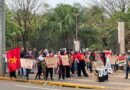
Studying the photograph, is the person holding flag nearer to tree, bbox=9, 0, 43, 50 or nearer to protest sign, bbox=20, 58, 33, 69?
protest sign, bbox=20, 58, 33, 69

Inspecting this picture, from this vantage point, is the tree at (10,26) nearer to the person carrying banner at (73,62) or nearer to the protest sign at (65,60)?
the person carrying banner at (73,62)

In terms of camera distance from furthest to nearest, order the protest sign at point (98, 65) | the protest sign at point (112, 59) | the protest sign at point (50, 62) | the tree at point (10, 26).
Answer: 1. the tree at point (10, 26)
2. the protest sign at point (112, 59)
3. the protest sign at point (50, 62)
4. the protest sign at point (98, 65)

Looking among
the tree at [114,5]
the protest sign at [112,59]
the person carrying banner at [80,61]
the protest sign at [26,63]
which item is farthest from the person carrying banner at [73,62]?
the tree at [114,5]

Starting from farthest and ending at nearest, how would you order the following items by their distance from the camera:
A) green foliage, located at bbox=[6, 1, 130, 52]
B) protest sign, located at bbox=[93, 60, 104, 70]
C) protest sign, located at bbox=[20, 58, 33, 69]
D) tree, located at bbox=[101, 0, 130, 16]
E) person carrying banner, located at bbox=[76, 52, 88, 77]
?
tree, located at bbox=[101, 0, 130, 16] < green foliage, located at bbox=[6, 1, 130, 52] < person carrying banner, located at bbox=[76, 52, 88, 77] < protest sign, located at bbox=[20, 58, 33, 69] < protest sign, located at bbox=[93, 60, 104, 70]

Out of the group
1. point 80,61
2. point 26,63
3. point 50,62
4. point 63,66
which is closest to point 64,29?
point 80,61

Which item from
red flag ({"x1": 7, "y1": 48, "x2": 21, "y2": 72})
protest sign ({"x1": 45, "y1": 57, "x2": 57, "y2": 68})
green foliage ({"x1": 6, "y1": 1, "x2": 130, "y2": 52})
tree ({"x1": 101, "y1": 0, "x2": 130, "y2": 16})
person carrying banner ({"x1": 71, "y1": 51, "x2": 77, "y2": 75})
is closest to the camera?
protest sign ({"x1": 45, "y1": 57, "x2": 57, "y2": 68})

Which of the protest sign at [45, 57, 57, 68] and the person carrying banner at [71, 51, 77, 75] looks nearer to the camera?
the protest sign at [45, 57, 57, 68]

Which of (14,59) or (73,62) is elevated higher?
(14,59)

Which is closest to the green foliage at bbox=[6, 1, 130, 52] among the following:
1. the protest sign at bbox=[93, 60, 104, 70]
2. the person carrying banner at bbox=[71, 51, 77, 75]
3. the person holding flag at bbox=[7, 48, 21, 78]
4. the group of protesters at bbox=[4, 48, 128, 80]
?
the person carrying banner at bbox=[71, 51, 77, 75]

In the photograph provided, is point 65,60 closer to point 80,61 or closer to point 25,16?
point 80,61

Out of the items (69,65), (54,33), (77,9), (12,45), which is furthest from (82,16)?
(69,65)

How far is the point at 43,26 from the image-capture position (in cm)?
6388

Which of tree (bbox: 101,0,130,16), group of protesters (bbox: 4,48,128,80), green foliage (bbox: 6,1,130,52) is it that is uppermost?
tree (bbox: 101,0,130,16)

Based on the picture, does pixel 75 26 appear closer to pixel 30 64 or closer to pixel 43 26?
pixel 43 26
